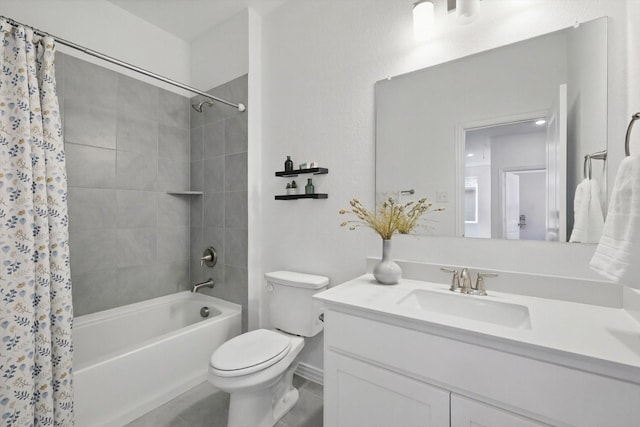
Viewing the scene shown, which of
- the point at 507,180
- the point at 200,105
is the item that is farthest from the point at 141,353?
the point at 507,180

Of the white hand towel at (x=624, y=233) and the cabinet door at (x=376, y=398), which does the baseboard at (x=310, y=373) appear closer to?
the cabinet door at (x=376, y=398)

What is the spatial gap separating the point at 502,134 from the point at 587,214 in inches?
18.4

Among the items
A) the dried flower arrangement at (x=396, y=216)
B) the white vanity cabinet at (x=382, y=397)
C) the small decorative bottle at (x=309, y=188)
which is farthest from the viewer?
the small decorative bottle at (x=309, y=188)

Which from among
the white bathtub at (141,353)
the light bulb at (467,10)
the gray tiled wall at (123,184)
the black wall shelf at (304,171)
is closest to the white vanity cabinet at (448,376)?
the black wall shelf at (304,171)

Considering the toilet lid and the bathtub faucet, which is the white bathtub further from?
the toilet lid

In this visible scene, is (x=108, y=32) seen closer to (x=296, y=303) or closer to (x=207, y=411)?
(x=296, y=303)

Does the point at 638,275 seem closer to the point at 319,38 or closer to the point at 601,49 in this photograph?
the point at 601,49

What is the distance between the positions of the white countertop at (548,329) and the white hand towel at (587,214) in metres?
0.27

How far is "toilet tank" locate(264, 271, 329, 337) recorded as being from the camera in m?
1.71

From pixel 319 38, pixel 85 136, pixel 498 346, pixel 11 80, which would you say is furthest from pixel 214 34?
pixel 498 346

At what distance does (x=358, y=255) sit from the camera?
1718 millimetres

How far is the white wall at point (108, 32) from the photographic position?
1770mm

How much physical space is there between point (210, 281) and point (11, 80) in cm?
168

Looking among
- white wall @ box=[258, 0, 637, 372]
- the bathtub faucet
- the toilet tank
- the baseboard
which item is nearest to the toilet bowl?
the toilet tank
